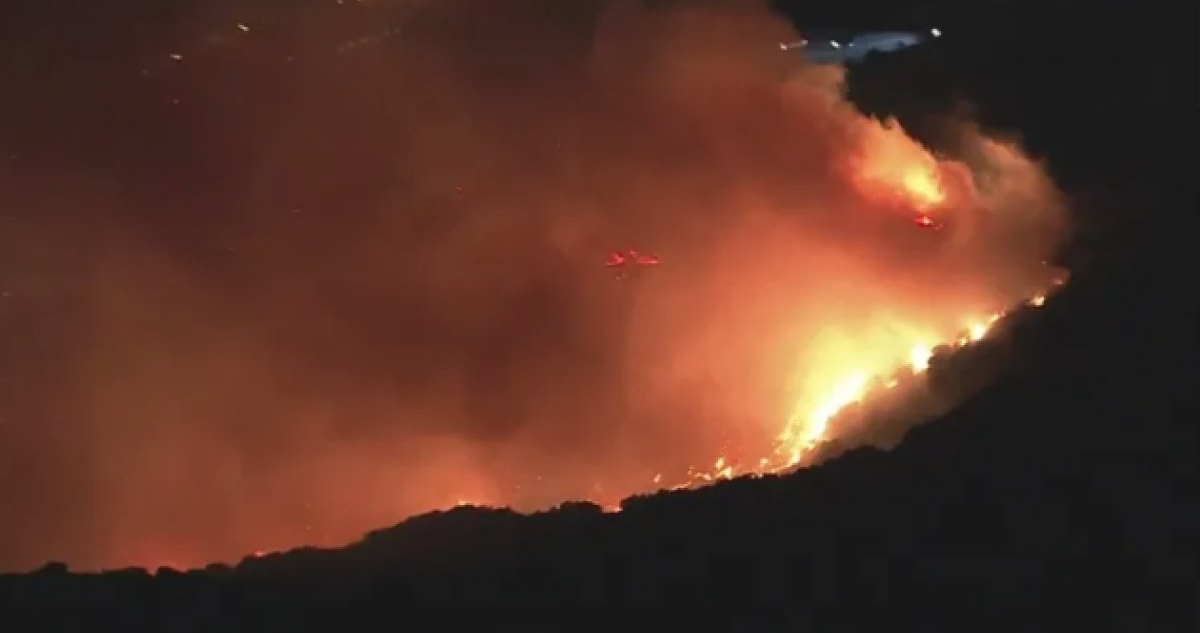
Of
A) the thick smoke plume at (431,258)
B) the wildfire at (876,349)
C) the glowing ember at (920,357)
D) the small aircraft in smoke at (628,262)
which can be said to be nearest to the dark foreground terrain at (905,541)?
the glowing ember at (920,357)

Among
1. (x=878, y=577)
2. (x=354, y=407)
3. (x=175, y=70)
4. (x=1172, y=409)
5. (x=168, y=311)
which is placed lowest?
(x=878, y=577)

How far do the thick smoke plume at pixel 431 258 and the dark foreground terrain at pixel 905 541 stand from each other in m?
1.79

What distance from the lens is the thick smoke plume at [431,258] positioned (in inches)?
367

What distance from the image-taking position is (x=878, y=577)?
5.58 metres

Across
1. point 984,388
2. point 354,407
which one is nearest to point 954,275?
point 984,388

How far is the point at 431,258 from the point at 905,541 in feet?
20.3

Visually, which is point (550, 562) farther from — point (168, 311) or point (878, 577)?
point (168, 311)

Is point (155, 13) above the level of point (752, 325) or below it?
above

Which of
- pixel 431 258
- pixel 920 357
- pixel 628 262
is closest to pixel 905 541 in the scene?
pixel 920 357

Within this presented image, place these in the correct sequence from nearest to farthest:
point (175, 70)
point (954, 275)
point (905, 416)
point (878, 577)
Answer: point (878, 577), point (905, 416), point (954, 275), point (175, 70)

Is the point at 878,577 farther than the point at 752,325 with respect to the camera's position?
No

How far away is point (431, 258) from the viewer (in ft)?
36.1

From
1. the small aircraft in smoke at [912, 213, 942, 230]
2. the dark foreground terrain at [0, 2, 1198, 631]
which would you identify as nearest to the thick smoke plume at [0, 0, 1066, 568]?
the small aircraft in smoke at [912, 213, 942, 230]

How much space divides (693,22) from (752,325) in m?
3.33
